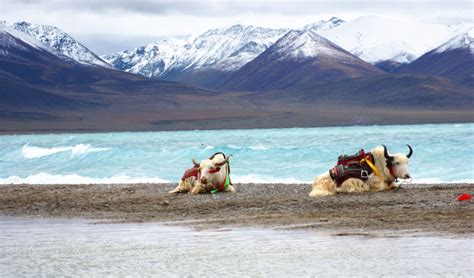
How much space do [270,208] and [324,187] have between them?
190 cm

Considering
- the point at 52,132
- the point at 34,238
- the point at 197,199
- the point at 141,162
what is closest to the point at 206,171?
the point at 197,199

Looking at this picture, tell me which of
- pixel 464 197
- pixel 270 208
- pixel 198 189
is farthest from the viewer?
pixel 198 189

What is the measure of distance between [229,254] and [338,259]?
109 cm

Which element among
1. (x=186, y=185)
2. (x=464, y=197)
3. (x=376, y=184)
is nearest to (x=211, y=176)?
A: (x=186, y=185)

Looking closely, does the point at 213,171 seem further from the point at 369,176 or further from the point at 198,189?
the point at 369,176

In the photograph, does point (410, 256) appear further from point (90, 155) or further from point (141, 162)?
point (90, 155)

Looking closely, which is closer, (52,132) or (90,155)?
(90,155)

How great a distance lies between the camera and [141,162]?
3381 cm

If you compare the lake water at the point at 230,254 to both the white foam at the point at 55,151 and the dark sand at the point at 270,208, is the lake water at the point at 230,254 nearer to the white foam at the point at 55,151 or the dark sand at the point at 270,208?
the dark sand at the point at 270,208

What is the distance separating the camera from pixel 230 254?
29.8ft

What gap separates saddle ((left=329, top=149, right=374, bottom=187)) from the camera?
15.2 meters

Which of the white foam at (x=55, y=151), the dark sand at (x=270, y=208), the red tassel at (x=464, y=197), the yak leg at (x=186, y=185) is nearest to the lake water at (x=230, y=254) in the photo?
the dark sand at (x=270, y=208)

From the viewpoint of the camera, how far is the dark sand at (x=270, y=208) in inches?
438

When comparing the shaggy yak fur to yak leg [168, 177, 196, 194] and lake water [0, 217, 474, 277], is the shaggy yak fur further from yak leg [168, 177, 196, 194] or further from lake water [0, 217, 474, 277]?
lake water [0, 217, 474, 277]
